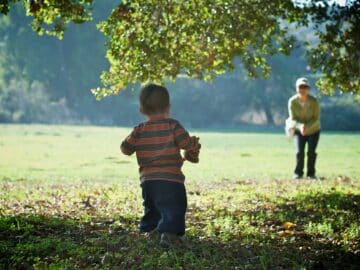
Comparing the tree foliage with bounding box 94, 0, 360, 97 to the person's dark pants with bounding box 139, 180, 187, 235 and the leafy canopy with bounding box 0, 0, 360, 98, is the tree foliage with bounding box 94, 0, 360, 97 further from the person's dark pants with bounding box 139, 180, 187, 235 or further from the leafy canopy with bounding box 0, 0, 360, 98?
the person's dark pants with bounding box 139, 180, 187, 235

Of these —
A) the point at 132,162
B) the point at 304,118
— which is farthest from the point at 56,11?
the point at 132,162

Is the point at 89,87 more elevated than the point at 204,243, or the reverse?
the point at 89,87

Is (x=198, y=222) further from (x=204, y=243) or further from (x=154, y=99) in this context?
(x=154, y=99)

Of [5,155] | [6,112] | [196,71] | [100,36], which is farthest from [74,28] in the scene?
[196,71]

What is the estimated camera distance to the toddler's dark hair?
6422 mm

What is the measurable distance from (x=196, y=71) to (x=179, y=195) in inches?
200

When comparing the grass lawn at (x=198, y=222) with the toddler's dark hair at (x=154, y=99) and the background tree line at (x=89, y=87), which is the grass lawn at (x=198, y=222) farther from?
the background tree line at (x=89, y=87)

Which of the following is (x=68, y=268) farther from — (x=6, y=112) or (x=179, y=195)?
(x=6, y=112)

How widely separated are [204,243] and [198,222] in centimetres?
161

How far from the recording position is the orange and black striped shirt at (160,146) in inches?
249

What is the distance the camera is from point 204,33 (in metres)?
10.7

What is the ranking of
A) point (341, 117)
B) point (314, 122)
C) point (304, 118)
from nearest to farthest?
point (314, 122), point (304, 118), point (341, 117)

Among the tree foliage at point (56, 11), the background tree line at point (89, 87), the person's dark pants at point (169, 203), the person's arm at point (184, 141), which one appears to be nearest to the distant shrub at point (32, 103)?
the background tree line at point (89, 87)

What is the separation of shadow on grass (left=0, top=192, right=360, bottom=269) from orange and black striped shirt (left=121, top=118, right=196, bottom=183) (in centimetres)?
79
